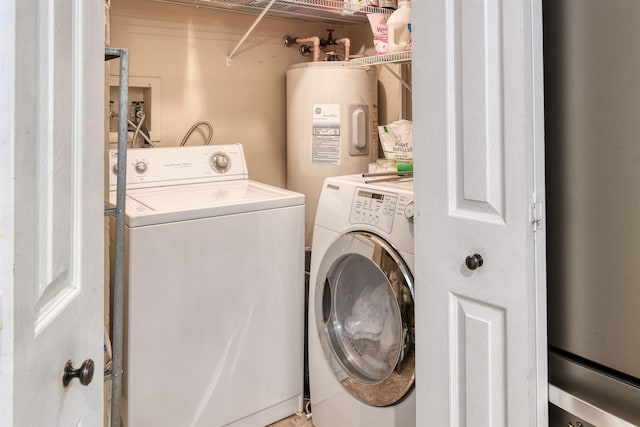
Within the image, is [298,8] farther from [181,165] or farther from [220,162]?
[181,165]

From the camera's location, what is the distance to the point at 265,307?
75.7 inches

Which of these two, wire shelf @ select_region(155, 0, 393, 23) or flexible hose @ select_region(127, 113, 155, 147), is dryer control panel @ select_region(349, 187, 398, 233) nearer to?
wire shelf @ select_region(155, 0, 393, 23)

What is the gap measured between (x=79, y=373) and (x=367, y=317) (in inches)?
49.2

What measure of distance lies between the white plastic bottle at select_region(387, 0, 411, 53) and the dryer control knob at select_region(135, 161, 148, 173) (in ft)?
3.76

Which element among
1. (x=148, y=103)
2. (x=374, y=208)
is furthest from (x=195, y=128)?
(x=374, y=208)

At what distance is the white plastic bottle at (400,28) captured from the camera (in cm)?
200

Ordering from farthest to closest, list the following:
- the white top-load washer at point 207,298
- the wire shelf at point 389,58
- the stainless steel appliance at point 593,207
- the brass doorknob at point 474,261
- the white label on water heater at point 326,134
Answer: the white label on water heater at point 326,134
the wire shelf at point 389,58
the white top-load washer at point 207,298
the brass doorknob at point 474,261
the stainless steel appliance at point 593,207

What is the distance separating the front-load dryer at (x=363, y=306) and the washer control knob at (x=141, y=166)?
0.79 meters

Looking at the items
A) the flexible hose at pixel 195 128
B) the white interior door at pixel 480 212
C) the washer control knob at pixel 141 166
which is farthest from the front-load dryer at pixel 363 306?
the flexible hose at pixel 195 128

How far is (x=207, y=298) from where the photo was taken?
5.80 ft

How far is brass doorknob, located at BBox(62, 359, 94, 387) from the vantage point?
637 mm

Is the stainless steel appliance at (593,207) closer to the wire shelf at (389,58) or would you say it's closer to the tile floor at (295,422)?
the wire shelf at (389,58)

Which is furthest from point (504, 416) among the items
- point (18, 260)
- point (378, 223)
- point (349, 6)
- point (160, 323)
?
point (349, 6)

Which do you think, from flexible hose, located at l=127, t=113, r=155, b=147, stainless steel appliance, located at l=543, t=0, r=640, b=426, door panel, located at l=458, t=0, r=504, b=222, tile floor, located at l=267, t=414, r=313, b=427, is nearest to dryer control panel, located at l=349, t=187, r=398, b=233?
door panel, located at l=458, t=0, r=504, b=222
